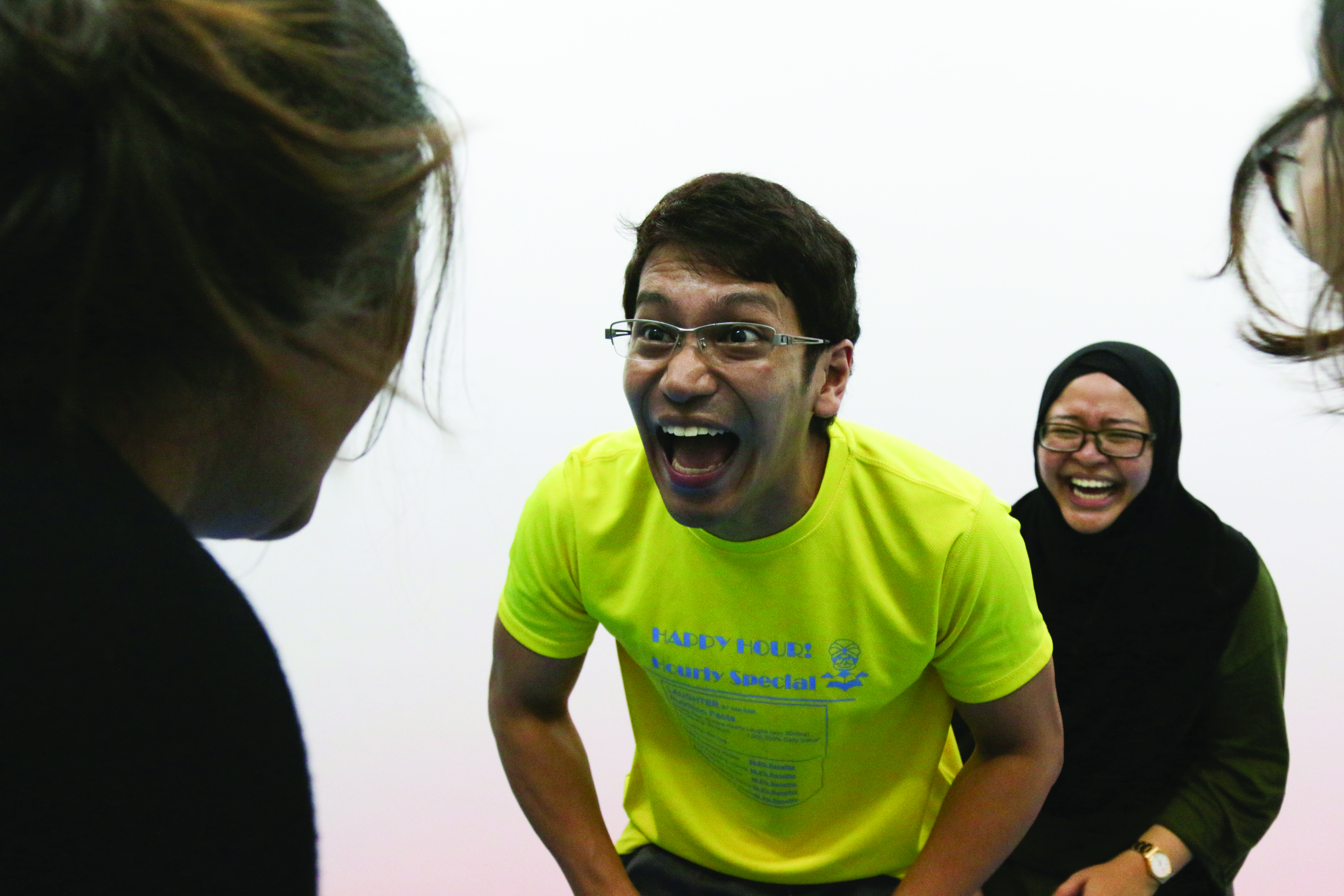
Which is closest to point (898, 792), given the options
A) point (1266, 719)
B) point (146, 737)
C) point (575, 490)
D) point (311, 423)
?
point (575, 490)

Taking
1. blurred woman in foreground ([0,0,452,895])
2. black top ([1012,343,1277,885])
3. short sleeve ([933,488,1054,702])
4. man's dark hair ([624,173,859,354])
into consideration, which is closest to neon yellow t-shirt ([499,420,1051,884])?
short sleeve ([933,488,1054,702])

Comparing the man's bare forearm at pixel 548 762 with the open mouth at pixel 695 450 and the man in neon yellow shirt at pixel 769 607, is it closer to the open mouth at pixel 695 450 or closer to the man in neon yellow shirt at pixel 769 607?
the man in neon yellow shirt at pixel 769 607

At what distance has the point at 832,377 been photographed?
155cm

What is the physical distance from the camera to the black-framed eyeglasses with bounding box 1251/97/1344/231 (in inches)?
38.6

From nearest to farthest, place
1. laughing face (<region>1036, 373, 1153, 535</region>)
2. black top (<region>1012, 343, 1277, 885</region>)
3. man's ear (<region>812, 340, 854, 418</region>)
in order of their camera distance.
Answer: man's ear (<region>812, 340, 854, 418</region>) → black top (<region>1012, 343, 1277, 885</region>) → laughing face (<region>1036, 373, 1153, 535</region>)

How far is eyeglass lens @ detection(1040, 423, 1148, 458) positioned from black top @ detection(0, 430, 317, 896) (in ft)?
6.01

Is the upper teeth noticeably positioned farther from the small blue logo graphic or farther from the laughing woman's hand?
the laughing woman's hand

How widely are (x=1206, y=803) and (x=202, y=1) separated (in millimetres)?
2015

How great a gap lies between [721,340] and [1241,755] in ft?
4.31

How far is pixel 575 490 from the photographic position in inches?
61.1

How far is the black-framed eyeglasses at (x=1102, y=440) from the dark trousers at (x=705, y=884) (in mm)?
959

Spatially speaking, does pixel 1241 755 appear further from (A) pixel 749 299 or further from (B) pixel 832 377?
(A) pixel 749 299

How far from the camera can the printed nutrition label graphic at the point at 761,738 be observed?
4.85ft

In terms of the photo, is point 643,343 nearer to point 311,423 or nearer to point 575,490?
point 575,490
